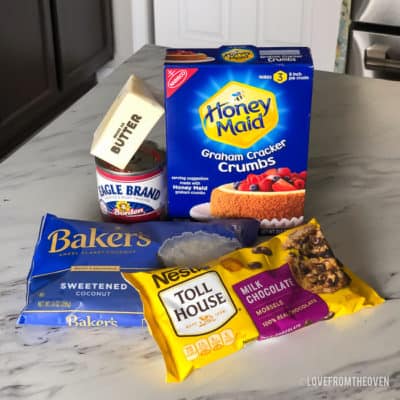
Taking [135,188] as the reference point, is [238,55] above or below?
above

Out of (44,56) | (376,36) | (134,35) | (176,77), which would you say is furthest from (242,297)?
(134,35)

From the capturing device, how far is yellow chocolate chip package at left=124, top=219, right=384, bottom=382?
0.64 meters

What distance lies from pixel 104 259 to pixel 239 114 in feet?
0.79

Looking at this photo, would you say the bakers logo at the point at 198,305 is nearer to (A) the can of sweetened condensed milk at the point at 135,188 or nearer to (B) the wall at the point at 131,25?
(A) the can of sweetened condensed milk at the point at 135,188

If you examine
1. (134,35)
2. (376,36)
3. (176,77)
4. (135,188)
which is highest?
(176,77)

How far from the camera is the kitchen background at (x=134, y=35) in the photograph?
2.12 m

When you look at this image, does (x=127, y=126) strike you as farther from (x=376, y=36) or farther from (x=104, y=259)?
(x=376, y=36)

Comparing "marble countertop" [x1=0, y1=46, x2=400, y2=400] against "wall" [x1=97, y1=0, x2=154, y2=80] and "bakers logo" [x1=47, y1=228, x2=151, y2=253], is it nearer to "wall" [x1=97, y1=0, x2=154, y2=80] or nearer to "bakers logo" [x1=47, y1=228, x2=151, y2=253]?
"bakers logo" [x1=47, y1=228, x2=151, y2=253]

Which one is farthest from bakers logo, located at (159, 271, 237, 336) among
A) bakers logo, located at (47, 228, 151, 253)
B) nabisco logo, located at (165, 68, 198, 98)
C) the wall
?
the wall

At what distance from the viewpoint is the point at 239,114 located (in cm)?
79

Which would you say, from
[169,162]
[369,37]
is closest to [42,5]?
[369,37]

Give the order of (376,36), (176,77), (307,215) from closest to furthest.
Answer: (176,77) → (307,215) → (376,36)

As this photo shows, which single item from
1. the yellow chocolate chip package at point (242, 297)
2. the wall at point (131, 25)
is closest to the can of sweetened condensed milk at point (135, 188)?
the yellow chocolate chip package at point (242, 297)

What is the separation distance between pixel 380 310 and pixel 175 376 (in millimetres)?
254
